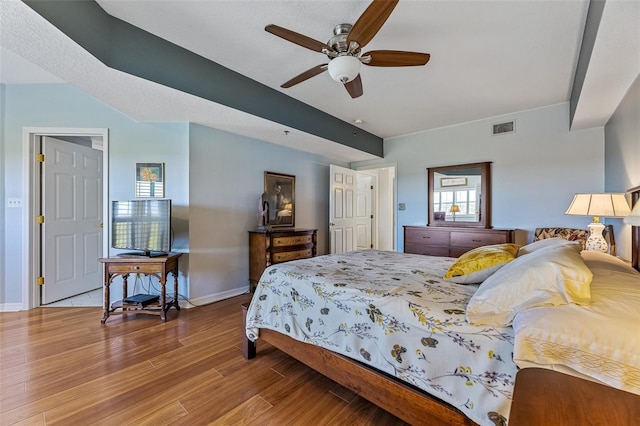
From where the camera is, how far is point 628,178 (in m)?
2.21

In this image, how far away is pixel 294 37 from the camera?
1756 millimetres

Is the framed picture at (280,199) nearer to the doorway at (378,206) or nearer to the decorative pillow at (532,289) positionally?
the doorway at (378,206)

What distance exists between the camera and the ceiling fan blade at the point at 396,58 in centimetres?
189

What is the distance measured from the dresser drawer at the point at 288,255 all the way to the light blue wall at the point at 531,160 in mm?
2152

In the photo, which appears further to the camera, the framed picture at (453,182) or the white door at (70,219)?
the framed picture at (453,182)

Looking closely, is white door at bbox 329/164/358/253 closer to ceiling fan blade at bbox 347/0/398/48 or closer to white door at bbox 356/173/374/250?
white door at bbox 356/173/374/250

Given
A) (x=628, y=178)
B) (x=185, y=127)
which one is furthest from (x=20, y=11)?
(x=628, y=178)

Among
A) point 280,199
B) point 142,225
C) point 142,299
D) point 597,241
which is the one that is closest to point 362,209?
point 280,199

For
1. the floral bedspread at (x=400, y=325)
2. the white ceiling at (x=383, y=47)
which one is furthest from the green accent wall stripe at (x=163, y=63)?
Result: the floral bedspread at (x=400, y=325)

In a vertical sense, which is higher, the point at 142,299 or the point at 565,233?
the point at 565,233

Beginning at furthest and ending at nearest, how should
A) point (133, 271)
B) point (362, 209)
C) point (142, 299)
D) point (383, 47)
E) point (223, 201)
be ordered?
point (362, 209) → point (223, 201) → point (142, 299) → point (133, 271) → point (383, 47)

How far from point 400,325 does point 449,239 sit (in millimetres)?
3220

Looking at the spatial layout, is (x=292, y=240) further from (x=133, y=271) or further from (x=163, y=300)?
(x=133, y=271)

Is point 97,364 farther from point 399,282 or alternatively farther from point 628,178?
point 628,178
